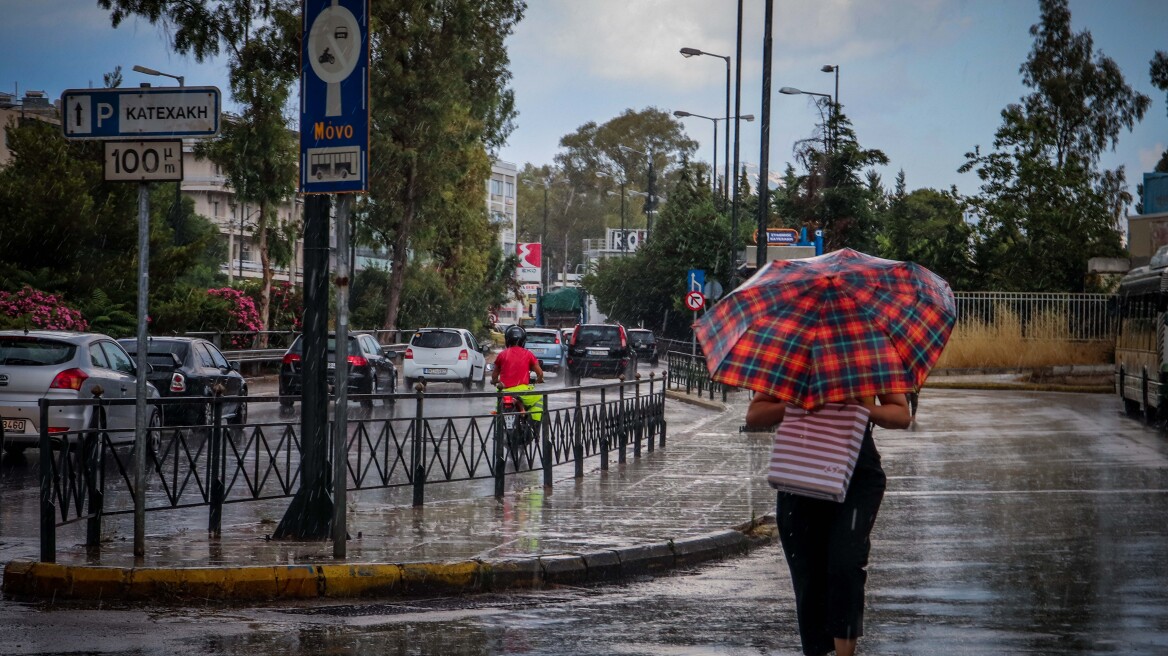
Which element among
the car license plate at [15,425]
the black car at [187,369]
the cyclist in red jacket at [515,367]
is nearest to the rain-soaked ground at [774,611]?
the cyclist in red jacket at [515,367]

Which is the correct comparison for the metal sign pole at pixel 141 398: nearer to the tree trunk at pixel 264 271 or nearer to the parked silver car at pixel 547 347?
the tree trunk at pixel 264 271

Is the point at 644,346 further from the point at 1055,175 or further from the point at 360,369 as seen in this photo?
the point at 360,369

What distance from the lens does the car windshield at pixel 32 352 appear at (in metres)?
15.9

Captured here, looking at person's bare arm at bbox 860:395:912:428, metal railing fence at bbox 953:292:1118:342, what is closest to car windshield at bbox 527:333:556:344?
metal railing fence at bbox 953:292:1118:342

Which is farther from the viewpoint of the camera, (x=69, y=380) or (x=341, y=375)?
(x=69, y=380)

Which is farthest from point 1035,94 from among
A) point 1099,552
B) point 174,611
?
point 174,611

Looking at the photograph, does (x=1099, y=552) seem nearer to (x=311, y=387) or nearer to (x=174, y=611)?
(x=311, y=387)

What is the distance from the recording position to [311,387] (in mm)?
9867

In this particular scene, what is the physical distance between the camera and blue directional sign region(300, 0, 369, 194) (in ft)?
29.5

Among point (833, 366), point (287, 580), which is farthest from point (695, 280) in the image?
point (833, 366)

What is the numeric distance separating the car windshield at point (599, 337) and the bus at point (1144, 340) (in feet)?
58.5

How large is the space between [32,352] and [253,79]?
2625 cm

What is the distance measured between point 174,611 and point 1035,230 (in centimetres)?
4595

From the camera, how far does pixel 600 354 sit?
1681 inches
